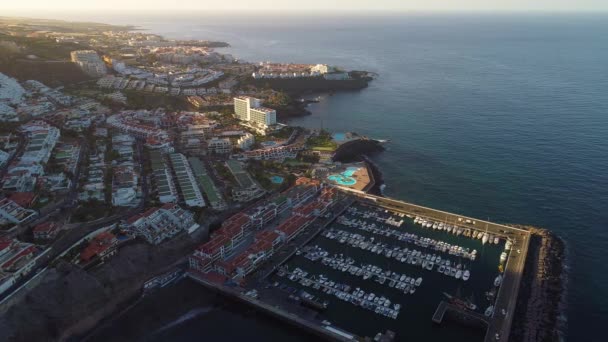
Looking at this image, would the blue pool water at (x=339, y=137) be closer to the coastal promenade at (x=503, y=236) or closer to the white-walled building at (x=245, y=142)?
the white-walled building at (x=245, y=142)

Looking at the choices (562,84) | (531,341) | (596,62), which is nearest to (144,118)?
(531,341)

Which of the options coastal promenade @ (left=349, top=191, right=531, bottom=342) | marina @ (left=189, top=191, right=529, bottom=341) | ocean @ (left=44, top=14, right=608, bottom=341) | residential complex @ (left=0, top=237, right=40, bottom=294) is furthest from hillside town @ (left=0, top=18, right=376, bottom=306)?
ocean @ (left=44, top=14, right=608, bottom=341)

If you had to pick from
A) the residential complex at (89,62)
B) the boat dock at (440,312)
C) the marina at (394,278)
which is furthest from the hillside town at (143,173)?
the boat dock at (440,312)

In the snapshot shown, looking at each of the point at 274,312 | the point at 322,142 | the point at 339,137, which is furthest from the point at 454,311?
the point at 339,137

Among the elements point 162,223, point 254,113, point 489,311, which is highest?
point 254,113

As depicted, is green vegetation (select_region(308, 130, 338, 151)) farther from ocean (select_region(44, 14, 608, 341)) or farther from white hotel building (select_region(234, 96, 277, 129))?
white hotel building (select_region(234, 96, 277, 129))

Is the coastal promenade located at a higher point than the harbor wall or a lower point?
higher

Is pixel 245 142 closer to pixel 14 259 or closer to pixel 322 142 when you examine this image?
pixel 322 142
